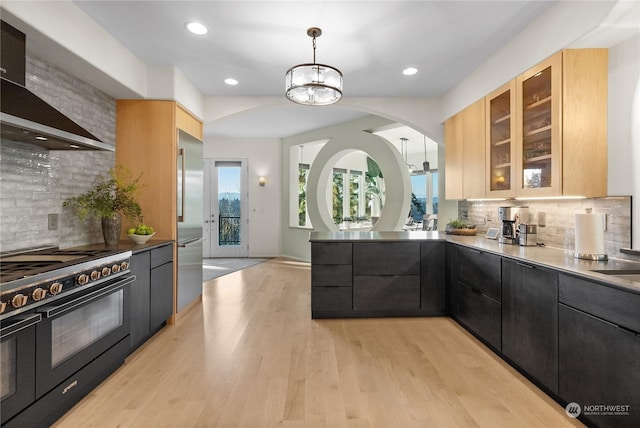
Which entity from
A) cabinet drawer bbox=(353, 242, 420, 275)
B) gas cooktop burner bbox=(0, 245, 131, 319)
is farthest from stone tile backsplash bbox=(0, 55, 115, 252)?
cabinet drawer bbox=(353, 242, 420, 275)

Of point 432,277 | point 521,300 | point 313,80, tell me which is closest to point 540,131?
point 521,300

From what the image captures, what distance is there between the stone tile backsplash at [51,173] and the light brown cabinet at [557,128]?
398 centimetres

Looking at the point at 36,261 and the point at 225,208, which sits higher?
the point at 225,208

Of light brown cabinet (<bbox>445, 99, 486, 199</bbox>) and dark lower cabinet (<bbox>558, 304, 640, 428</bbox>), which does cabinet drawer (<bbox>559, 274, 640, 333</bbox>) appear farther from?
light brown cabinet (<bbox>445, 99, 486, 199</bbox>)

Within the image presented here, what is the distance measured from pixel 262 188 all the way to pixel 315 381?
20.7ft

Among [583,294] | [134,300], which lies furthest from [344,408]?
[134,300]

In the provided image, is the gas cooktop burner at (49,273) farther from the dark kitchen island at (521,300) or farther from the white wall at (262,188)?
the white wall at (262,188)

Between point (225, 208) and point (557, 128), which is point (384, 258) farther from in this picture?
point (225, 208)

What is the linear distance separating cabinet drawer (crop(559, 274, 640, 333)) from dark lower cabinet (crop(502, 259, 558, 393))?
0.10 metres

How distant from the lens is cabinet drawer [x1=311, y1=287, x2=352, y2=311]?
3777 mm

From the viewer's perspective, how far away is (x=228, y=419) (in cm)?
199

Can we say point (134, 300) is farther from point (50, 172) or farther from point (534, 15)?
point (534, 15)

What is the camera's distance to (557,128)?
2568 mm

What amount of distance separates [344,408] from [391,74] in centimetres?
346
